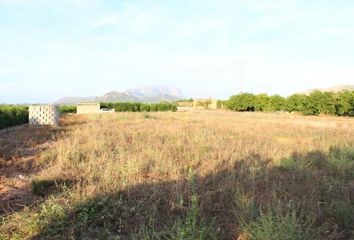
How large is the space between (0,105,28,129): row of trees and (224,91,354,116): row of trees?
31340 millimetres

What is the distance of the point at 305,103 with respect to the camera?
45688 millimetres

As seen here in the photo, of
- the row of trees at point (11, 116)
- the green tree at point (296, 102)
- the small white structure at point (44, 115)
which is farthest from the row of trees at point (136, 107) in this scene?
the small white structure at point (44, 115)

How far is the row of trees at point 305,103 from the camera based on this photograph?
4066 cm

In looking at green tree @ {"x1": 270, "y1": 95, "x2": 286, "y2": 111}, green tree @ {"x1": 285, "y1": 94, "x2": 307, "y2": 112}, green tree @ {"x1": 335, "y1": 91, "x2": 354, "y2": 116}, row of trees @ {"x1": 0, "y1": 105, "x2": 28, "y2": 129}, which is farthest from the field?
green tree @ {"x1": 270, "y1": 95, "x2": 286, "y2": 111}

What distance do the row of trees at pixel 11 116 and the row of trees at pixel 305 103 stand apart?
103ft

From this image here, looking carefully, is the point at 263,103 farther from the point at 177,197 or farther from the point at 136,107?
the point at 177,197

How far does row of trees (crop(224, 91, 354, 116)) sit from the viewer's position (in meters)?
40.7

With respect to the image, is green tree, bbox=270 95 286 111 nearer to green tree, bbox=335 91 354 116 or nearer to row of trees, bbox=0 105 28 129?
green tree, bbox=335 91 354 116

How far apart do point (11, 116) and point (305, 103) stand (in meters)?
34.5

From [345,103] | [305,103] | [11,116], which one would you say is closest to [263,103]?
[305,103]

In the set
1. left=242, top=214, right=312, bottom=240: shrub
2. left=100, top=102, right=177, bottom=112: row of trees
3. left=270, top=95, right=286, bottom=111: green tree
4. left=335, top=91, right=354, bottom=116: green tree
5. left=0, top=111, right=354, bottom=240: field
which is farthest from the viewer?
left=100, top=102, right=177, bottom=112: row of trees

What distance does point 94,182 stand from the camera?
622cm

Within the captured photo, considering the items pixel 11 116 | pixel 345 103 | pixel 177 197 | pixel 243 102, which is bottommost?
pixel 177 197

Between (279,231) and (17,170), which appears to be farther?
(17,170)
